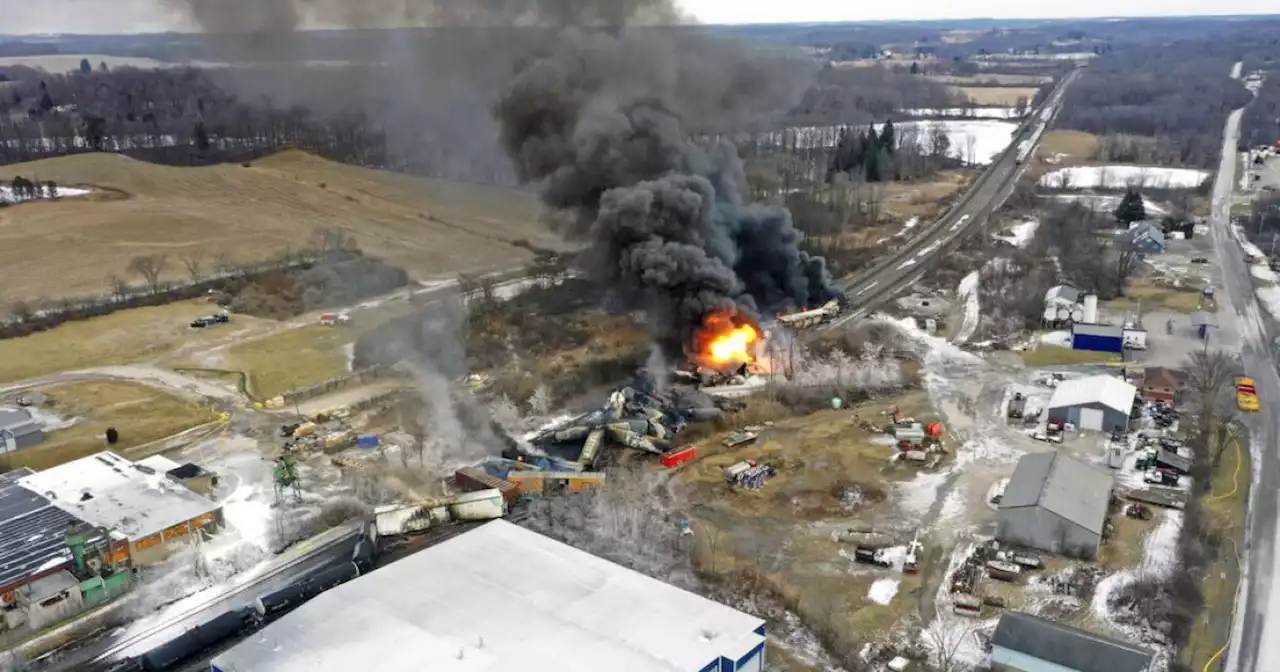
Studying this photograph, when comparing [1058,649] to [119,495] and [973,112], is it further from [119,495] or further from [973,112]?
[973,112]

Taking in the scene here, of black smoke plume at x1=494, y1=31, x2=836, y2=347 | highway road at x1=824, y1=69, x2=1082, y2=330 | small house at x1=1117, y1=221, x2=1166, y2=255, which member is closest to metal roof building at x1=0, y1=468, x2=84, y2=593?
black smoke plume at x1=494, y1=31, x2=836, y2=347

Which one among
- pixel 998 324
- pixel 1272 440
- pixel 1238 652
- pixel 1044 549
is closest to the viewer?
pixel 1238 652

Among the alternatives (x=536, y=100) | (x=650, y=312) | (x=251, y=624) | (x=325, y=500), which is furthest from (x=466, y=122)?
(x=251, y=624)

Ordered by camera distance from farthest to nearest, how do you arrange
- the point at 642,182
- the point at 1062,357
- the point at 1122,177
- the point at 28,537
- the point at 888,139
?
the point at 888,139, the point at 1122,177, the point at 1062,357, the point at 642,182, the point at 28,537

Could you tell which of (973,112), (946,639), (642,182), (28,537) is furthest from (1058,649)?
(973,112)

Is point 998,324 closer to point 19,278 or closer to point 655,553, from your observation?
point 655,553

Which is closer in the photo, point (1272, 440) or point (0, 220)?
point (1272, 440)
